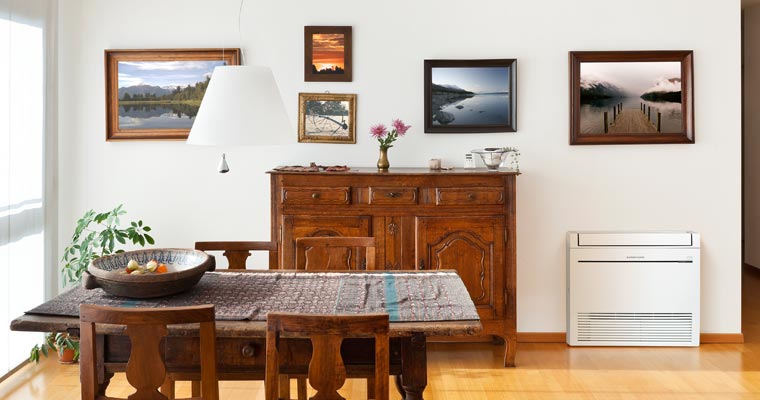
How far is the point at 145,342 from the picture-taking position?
2.24m

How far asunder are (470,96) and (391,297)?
8.01ft

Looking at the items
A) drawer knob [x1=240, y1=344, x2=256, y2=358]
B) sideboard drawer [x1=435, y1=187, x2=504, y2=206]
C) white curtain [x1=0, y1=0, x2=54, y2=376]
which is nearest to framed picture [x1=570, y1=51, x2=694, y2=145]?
sideboard drawer [x1=435, y1=187, x2=504, y2=206]

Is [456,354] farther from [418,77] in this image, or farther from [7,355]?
[7,355]

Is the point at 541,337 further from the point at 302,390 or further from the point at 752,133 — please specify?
the point at 752,133

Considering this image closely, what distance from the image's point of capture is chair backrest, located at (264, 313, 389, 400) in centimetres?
214

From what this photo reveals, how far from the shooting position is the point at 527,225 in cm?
503

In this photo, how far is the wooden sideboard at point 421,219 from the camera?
454 cm

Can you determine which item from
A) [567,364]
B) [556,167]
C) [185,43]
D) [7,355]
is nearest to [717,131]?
[556,167]

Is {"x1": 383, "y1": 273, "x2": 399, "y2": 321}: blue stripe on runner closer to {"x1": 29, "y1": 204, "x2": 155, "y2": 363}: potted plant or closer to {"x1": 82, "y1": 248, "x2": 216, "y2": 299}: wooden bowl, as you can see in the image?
{"x1": 82, "y1": 248, "x2": 216, "y2": 299}: wooden bowl

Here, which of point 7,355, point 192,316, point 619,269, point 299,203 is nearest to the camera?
point 192,316

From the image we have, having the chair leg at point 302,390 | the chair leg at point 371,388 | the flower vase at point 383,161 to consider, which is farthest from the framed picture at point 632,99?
the chair leg at point 302,390

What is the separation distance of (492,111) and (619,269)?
1.28 m

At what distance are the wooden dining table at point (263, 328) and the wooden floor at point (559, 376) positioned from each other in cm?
140

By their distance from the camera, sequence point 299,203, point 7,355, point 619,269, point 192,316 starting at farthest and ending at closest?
point 619,269 → point 299,203 → point 7,355 → point 192,316
